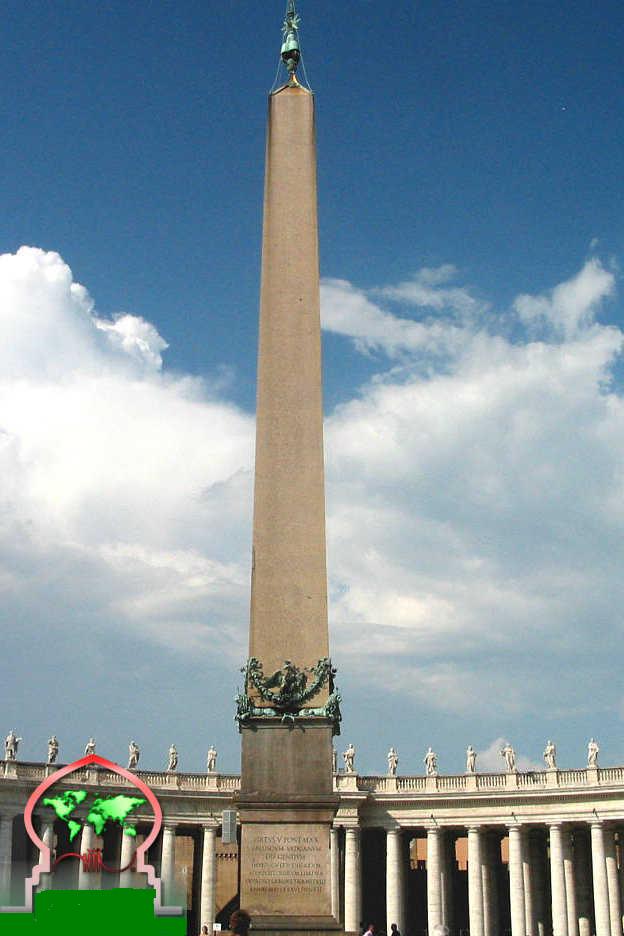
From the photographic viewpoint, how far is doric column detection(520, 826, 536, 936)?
59.0 metres

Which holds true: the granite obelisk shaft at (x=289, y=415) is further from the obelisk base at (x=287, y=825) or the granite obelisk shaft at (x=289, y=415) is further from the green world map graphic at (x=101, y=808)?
the green world map graphic at (x=101, y=808)

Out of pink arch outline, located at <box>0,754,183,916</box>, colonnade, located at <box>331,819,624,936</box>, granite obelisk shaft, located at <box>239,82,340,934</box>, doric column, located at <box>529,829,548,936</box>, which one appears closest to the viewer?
pink arch outline, located at <box>0,754,183,916</box>

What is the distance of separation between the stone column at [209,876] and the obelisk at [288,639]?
43.4 meters

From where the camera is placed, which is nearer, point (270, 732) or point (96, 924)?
point (96, 924)

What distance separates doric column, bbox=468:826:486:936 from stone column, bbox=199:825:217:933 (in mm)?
13488

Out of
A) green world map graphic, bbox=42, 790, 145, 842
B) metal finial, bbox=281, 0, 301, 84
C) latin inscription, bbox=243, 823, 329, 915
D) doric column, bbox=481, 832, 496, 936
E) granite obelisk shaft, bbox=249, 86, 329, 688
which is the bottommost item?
doric column, bbox=481, 832, 496, 936

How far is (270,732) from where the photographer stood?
18.2m

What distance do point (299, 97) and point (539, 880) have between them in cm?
5432

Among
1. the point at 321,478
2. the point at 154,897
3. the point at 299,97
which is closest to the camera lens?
the point at 154,897

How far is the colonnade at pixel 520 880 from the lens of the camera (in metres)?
56.7

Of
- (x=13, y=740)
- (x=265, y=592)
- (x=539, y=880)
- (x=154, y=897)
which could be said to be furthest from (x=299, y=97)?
(x=539, y=880)

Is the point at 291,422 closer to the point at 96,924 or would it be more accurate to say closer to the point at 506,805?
the point at 96,924

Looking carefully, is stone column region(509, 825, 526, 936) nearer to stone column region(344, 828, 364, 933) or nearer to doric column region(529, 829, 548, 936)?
doric column region(529, 829, 548, 936)

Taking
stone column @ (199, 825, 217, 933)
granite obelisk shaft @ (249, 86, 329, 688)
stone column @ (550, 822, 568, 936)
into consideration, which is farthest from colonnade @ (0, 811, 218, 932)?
granite obelisk shaft @ (249, 86, 329, 688)
